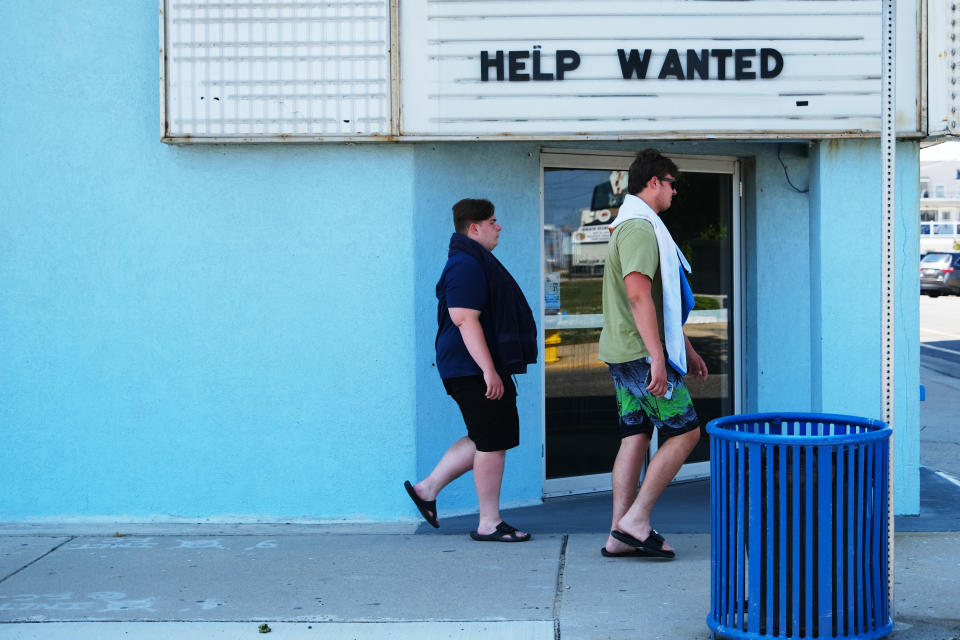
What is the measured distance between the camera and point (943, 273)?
3141cm

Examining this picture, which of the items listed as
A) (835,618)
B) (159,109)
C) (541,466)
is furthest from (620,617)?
(159,109)

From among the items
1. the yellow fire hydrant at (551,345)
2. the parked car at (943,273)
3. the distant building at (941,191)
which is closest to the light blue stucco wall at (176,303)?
the yellow fire hydrant at (551,345)

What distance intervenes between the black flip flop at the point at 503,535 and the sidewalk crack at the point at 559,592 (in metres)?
0.22

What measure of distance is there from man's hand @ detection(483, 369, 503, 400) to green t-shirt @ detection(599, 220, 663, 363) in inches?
21.3

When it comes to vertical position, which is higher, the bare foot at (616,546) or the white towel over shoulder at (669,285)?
the white towel over shoulder at (669,285)

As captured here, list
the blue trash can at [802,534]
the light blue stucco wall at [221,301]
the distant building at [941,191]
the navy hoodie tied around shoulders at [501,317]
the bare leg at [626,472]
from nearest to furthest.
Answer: the blue trash can at [802,534]
the bare leg at [626,472]
the navy hoodie tied around shoulders at [501,317]
the light blue stucco wall at [221,301]
the distant building at [941,191]

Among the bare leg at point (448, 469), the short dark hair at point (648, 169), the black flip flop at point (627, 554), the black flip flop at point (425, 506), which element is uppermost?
the short dark hair at point (648, 169)

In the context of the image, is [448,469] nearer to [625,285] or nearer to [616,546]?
[616,546]

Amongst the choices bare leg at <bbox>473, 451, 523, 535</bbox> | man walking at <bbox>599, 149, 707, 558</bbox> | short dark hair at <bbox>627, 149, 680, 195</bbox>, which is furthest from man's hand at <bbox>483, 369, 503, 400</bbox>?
short dark hair at <bbox>627, 149, 680, 195</bbox>

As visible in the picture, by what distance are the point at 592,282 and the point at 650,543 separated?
2.26 meters

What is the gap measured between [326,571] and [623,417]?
5.18 feet

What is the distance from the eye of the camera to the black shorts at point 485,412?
5770mm

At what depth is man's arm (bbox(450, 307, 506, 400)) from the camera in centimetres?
559

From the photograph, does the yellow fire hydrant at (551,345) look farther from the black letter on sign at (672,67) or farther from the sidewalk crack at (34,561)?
the sidewalk crack at (34,561)
